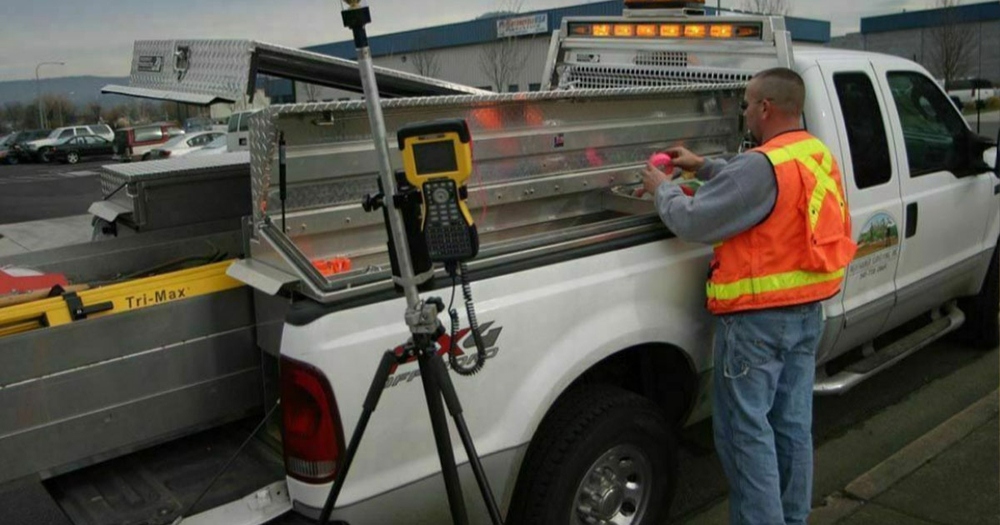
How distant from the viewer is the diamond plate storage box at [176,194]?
11.5 ft

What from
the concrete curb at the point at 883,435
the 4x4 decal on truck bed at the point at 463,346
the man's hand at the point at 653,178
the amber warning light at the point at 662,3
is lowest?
the concrete curb at the point at 883,435

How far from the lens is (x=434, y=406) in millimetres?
2203

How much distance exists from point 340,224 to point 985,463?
3212 mm

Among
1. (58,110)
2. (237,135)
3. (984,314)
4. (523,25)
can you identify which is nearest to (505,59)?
(523,25)

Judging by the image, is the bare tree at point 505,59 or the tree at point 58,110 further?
the tree at point 58,110

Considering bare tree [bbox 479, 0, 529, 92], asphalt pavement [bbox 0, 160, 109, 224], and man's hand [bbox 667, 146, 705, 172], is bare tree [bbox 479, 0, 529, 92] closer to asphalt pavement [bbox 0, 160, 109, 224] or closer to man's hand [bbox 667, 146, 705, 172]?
asphalt pavement [bbox 0, 160, 109, 224]

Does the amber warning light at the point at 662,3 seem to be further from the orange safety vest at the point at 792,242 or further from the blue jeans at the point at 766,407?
the blue jeans at the point at 766,407

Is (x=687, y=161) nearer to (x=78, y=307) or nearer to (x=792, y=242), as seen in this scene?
(x=792, y=242)

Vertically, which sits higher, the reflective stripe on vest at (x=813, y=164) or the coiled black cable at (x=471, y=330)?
the reflective stripe on vest at (x=813, y=164)

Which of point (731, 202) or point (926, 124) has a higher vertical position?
point (926, 124)

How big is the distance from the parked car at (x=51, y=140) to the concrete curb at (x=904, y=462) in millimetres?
38944

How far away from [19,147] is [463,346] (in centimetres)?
4052

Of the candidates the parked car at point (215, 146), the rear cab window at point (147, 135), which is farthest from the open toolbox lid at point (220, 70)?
the rear cab window at point (147, 135)

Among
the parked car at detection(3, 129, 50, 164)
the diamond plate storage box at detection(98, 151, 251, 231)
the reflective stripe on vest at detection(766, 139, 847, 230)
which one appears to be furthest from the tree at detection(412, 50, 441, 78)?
the reflective stripe on vest at detection(766, 139, 847, 230)
